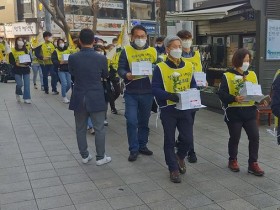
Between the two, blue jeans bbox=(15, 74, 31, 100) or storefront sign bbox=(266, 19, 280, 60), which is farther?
blue jeans bbox=(15, 74, 31, 100)

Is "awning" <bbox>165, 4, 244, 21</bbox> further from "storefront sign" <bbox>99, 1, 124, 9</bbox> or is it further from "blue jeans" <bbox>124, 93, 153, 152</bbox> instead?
"storefront sign" <bbox>99, 1, 124, 9</bbox>

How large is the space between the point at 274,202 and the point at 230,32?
19.2 feet

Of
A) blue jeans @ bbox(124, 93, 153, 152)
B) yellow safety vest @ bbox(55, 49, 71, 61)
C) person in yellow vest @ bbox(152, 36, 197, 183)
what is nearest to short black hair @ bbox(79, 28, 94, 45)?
blue jeans @ bbox(124, 93, 153, 152)

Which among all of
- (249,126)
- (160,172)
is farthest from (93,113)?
(249,126)

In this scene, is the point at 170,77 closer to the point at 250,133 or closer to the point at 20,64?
the point at 250,133

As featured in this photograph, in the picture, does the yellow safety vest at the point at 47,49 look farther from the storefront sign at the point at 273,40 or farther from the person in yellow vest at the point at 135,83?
the person in yellow vest at the point at 135,83

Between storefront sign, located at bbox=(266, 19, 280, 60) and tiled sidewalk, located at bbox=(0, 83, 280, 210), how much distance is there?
61.8 inches

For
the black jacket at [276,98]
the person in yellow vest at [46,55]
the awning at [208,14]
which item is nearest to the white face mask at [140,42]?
the black jacket at [276,98]

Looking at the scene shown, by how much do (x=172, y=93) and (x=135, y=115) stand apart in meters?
1.11

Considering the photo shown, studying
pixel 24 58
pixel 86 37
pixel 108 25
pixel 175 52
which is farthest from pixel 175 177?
pixel 108 25

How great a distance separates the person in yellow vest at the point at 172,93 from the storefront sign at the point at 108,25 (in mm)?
29934

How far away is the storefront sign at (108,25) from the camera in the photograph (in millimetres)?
33594

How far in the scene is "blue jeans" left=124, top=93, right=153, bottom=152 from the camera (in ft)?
17.2

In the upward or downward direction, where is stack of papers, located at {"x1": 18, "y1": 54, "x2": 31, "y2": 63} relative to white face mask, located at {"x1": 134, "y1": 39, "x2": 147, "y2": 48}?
downward
